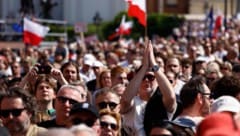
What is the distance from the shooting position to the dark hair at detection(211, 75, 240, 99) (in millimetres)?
7750

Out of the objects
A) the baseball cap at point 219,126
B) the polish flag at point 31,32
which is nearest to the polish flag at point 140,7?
the baseball cap at point 219,126

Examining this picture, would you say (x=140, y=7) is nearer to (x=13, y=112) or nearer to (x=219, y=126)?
(x=13, y=112)

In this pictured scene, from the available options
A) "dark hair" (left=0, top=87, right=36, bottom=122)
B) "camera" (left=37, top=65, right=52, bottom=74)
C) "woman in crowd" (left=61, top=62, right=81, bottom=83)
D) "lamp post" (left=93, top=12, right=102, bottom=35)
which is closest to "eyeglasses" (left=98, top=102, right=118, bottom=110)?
"dark hair" (left=0, top=87, right=36, bottom=122)

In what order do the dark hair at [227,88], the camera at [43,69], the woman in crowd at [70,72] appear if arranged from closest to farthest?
the dark hair at [227,88] < the camera at [43,69] < the woman in crowd at [70,72]

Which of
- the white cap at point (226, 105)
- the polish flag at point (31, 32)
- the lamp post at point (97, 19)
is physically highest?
the white cap at point (226, 105)

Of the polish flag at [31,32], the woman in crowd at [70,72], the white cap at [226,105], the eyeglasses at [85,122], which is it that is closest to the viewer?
the white cap at [226,105]

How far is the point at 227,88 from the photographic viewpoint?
7.79 metres

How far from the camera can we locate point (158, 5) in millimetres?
59656

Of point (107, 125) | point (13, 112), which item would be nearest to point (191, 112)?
point (107, 125)

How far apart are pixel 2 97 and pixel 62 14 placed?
48.8 m

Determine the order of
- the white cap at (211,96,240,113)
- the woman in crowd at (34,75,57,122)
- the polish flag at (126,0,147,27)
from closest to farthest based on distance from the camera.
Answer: the white cap at (211,96,240,113)
the woman in crowd at (34,75,57,122)
the polish flag at (126,0,147,27)

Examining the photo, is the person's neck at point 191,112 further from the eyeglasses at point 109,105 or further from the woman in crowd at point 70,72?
the woman in crowd at point 70,72

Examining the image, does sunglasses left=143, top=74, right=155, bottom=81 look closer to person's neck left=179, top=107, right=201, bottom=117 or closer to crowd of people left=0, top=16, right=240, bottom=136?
crowd of people left=0, top=16, right=240, bottom=136

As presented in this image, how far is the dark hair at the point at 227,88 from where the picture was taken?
305 inches
